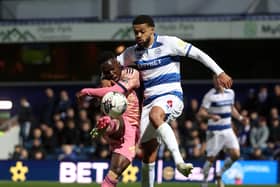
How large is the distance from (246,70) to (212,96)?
320 inches

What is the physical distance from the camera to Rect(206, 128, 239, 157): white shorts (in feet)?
Result: 56.1

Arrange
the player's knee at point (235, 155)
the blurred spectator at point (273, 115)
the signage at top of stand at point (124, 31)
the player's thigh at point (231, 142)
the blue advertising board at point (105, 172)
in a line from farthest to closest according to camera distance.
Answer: the signage at top of stand at point (124, 31), the blurred spectator at point (273, 115), the blue advertising board at point (105, 172), the player's thigh at point (231, 142), the player's knee at point (235, 155)

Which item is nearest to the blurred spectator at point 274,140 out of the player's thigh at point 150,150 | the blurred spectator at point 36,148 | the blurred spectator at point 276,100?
the blurred spectator at point 276,100

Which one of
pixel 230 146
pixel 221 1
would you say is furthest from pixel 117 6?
pixel 230 146

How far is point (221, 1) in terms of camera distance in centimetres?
2500

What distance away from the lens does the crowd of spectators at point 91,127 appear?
21.6 m

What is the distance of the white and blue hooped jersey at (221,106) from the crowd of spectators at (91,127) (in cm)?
316

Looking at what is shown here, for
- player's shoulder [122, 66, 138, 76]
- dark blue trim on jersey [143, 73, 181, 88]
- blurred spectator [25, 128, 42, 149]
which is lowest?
blurred spectator [25, 128, 42, 149]

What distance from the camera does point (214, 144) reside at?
1738cm

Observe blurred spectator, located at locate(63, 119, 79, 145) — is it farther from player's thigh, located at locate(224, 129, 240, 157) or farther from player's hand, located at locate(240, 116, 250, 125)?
player's thigh, located at locate(224, 129, 240, 157)

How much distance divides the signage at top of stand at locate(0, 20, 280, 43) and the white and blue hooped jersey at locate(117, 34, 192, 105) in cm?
1231

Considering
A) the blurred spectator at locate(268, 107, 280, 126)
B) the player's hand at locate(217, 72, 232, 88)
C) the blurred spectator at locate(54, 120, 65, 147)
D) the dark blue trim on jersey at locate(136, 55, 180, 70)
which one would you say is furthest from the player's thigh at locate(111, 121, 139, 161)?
the blurred spectator at locate(54, 120, 65, 147)

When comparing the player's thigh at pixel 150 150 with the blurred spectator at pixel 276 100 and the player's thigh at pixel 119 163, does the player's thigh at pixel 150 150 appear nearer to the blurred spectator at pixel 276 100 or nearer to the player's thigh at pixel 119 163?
the player's thigh at pixel 119 163

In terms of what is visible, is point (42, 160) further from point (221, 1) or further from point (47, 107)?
point (221, 1)
